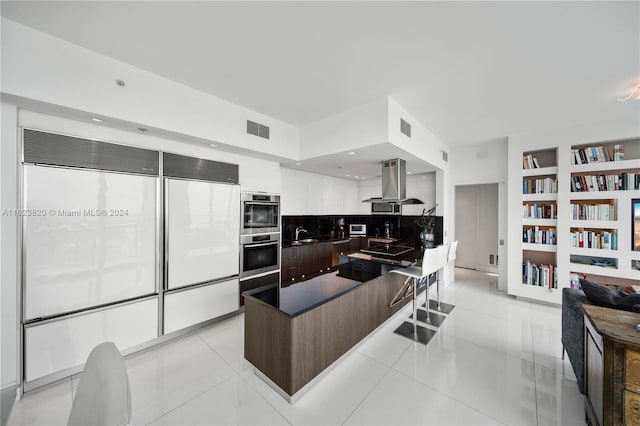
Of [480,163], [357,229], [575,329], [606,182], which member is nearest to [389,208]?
[357,229]

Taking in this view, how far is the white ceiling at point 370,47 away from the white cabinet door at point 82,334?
2.34 meters

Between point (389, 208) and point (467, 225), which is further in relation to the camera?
point (467, 225)

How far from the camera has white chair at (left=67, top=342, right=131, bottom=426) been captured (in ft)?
2.35

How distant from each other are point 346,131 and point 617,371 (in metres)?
2.86

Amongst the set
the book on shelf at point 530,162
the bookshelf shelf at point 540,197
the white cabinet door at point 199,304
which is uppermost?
the book on shelf at point 530,162

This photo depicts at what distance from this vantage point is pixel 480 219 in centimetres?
554

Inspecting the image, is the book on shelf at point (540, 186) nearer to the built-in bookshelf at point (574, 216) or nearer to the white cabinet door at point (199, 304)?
the built-in bookshelf at point (574, 216)

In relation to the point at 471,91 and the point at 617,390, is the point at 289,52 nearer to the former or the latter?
the point at 471,91

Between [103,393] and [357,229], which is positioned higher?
[357,229]

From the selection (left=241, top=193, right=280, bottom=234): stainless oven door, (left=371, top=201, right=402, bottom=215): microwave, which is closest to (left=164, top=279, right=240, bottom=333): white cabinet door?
(left=241, top=193, right=280, bottom=234): stainless oven door

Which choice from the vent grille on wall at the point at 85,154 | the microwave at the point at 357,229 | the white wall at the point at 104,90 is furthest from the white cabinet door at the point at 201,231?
the microwave at the point at 357,229

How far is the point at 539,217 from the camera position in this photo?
3861 millimetres

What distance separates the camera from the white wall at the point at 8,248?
173 cm

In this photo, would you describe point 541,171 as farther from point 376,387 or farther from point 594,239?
point 376,387
